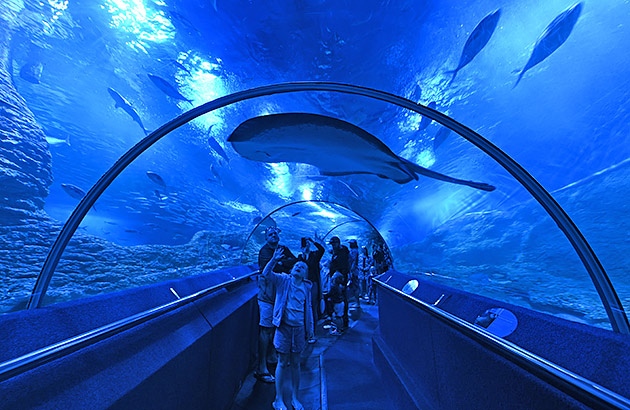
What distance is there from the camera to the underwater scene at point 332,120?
3.96 metres

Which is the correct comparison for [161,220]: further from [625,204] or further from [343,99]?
[625,204]

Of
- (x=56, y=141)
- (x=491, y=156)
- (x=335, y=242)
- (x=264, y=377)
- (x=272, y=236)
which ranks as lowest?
(x=264, y=377)

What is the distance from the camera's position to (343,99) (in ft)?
16.3

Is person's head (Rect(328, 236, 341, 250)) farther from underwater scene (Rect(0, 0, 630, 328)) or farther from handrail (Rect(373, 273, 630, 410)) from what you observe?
handrail (Rect(373, 273, 630, 410))

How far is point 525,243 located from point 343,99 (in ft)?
56.2

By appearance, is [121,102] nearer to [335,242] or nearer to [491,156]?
[335,242]

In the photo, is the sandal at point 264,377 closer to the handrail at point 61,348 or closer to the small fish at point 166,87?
the handrail at point 61,348

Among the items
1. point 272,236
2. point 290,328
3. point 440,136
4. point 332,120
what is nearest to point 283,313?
point 290,328

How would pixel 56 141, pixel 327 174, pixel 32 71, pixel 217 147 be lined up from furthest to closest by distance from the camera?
pixel 56 141 < pixel 217 147 < pixel 32 71 < pixel 327 174

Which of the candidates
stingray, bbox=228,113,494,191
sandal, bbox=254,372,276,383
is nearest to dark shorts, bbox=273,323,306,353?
sandal, bbox=254,372,276,383

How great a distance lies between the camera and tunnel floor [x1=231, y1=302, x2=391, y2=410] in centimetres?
337

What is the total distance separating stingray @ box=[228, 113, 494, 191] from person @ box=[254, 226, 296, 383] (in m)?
1.94

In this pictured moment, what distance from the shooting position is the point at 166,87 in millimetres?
5996

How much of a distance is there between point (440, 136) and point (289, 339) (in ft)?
18.4
